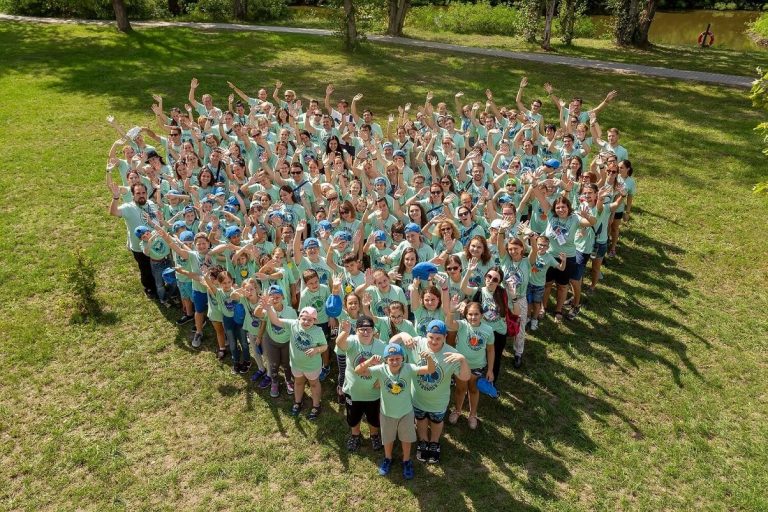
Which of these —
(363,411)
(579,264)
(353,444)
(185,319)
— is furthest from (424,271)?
(185,319)

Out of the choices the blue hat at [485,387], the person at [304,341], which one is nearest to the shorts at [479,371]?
the blue hat at [485,387]

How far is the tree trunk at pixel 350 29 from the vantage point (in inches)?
992

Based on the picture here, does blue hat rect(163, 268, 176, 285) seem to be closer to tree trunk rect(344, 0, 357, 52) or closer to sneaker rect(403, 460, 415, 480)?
sneaker rect(403, 460, 415, 480)

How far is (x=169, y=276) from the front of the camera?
28.7 ft

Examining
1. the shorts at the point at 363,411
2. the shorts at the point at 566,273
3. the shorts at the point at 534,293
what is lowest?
the shorts at the point at 363,411

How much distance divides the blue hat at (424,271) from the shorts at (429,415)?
1560 mm

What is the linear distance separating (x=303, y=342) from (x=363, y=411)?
109 cm

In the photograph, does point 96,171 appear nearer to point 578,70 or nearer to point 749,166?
point 749,166

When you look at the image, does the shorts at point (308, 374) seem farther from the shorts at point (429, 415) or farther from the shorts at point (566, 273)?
the shorts at point (566, 273)

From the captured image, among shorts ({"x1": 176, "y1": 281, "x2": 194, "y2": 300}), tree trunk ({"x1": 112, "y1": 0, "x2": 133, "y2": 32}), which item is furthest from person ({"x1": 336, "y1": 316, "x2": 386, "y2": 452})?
tree trunk ({"x1": 112, "y1": 0, "x2": 133, "y2": 32})

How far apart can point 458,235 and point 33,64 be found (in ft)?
→ 75.3

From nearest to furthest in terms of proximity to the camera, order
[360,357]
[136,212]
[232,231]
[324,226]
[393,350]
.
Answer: [393,350] → [360,357] → [232,231] → [324,226] → [136,212]

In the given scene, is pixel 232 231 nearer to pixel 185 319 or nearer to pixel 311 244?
pixel 311 244

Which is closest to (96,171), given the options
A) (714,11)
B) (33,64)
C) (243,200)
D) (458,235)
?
(243,200)
